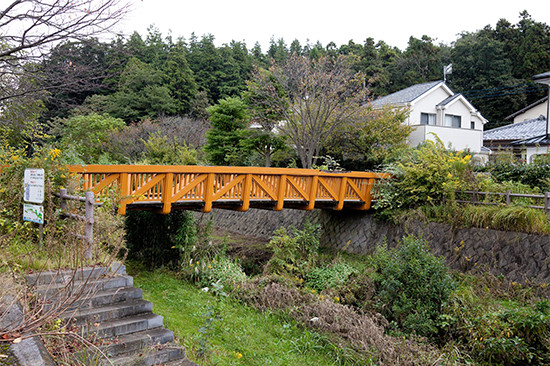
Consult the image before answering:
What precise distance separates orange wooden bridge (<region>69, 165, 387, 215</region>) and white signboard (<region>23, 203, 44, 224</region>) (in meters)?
1.66

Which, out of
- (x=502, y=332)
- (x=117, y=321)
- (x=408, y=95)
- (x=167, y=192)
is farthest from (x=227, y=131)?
(x=117, y=321)

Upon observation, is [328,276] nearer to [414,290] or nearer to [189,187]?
[414,290]

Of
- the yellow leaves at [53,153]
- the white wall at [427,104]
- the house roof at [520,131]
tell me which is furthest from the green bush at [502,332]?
the house roof at [520,131]

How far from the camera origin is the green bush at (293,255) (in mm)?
11109

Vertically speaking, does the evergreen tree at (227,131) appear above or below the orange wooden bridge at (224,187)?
above

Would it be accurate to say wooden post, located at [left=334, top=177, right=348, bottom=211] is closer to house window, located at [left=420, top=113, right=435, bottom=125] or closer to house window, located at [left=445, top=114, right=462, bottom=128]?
house window, located at [left=420, top=113, right=435, bottom=125]

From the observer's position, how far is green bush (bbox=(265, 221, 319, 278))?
36.4ft

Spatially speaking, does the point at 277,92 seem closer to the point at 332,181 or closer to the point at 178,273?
the point at 332,181

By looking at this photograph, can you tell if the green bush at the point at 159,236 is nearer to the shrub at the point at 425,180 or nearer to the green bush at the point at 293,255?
the green bush at the point at 293,255

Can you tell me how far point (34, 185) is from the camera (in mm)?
6641

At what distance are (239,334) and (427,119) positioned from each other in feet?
66.1

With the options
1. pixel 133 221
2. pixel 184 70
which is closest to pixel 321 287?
pixel 133 221

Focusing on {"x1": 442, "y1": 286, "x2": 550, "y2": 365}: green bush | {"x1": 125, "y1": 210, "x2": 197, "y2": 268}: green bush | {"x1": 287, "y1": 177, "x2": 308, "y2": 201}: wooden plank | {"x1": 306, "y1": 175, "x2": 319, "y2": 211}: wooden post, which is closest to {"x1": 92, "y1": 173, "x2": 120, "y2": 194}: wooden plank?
{"x1": 125, "y1": 210, "x2": 197, "y2": 268}: green bush

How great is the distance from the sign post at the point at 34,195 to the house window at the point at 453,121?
2281 cm
